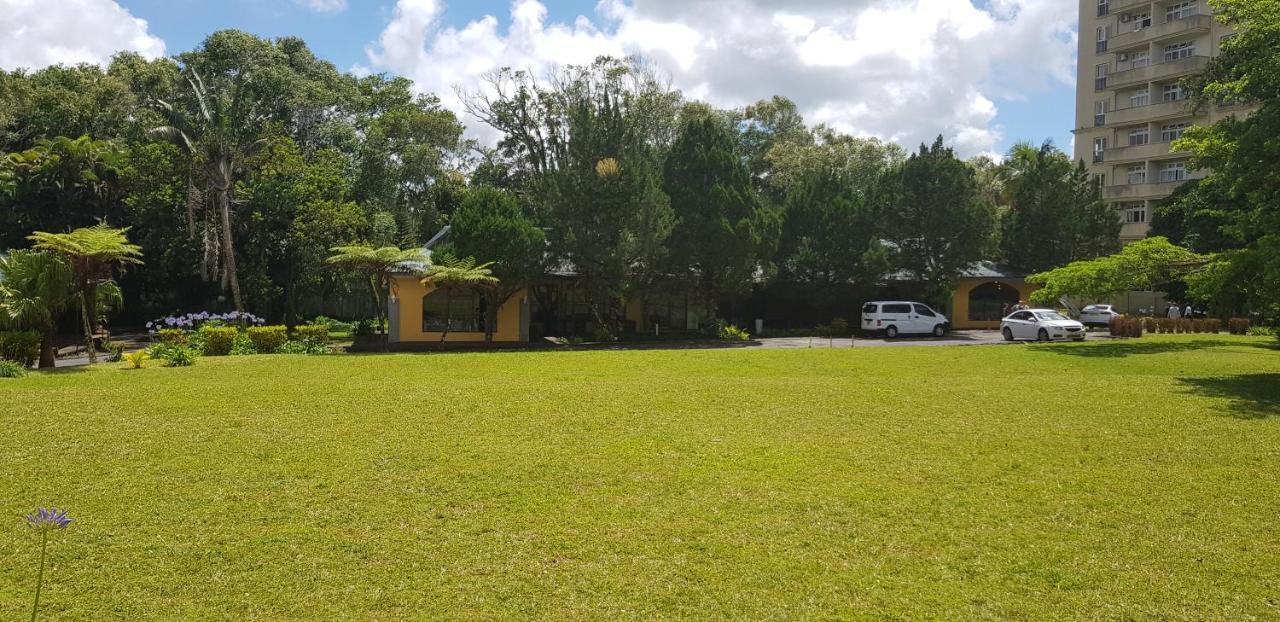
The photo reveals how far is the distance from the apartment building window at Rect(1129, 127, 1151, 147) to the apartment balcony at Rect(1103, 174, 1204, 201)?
8.52 feet

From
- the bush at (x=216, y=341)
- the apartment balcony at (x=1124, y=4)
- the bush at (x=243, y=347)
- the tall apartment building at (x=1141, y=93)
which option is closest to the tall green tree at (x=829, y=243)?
the bush at (x=243, y=347)

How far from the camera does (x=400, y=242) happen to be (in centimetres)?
3030

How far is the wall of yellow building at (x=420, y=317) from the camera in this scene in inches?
1020

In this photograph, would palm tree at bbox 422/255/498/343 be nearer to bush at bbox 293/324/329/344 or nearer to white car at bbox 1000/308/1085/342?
bush at bbox 293/324/329/344

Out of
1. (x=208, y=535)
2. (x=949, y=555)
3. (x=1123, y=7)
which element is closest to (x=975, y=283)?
(x=1123, y=7)

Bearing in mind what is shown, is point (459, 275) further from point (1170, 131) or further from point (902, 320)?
point (1170, 131)

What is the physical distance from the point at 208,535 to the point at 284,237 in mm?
26877

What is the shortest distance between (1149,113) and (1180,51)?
3.95 meters

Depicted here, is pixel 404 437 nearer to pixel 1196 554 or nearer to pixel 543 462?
pixel 543 462

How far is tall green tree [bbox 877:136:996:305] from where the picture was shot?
3086 cm

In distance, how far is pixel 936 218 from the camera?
101 feet

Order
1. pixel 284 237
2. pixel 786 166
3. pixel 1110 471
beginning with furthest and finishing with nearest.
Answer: pixel 786 166, pixel 284 237, pixel 1110 471

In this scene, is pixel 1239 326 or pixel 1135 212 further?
pixel 1135 212

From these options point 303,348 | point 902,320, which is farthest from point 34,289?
point 902,320
